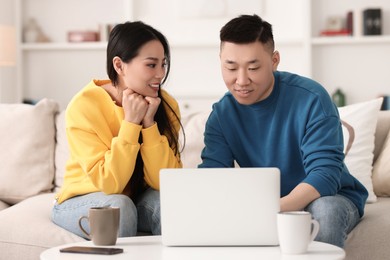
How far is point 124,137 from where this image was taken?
2242mm

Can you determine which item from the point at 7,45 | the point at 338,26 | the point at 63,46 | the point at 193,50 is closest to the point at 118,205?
the point at 7,45

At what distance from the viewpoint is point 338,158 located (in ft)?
7.06

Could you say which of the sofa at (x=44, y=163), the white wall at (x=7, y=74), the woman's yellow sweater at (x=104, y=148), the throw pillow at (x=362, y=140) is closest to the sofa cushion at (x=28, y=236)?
the sofa at (x=44, y=163)

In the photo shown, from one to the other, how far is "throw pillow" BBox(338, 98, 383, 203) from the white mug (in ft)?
3.75

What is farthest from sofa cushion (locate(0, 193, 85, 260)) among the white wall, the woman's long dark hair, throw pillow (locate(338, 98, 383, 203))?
the white wall

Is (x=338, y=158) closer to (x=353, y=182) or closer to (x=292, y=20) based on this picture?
(x=353, y=182)

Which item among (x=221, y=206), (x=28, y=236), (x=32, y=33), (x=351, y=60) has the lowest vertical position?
(x=28, y=236)

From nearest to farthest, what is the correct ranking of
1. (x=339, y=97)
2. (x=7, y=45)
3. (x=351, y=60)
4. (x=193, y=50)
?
(x=7, y=45) → (x=339, y=97) → (x=351, y=60) → (x=193, y=50)

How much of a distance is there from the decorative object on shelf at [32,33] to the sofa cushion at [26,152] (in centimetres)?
333

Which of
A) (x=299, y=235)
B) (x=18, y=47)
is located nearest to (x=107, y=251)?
(x=299, y=235)

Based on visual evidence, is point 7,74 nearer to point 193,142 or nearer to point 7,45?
point 7,45

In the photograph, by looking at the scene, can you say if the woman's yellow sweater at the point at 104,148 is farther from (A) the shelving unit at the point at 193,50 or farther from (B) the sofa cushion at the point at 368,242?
(A) the shelving unit at the point at 193,50

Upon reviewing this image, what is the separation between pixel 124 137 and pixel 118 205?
0.70 ft

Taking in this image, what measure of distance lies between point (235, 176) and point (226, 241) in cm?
16
